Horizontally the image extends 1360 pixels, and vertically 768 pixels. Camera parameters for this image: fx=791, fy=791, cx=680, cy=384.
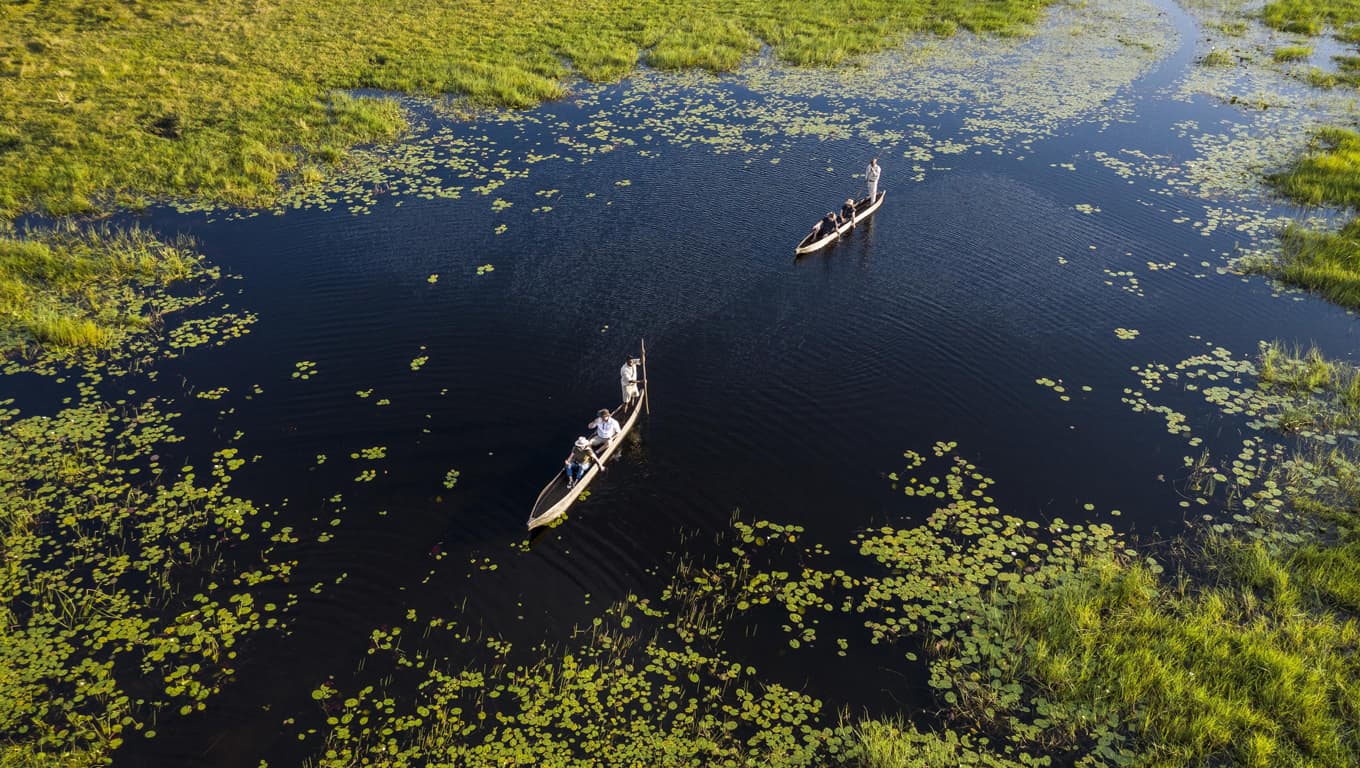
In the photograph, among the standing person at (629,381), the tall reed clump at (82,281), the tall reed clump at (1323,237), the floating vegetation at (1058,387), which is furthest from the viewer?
the tall reed clump at (1323,237)

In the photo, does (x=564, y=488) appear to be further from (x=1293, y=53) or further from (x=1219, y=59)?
(x=1293, y=53)

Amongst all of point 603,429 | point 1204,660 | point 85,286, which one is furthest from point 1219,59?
point 85,286

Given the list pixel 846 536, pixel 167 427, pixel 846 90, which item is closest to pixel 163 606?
pixel 167 427

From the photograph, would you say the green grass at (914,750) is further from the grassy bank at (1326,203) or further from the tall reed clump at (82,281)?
the tall reed clump at (82,281)

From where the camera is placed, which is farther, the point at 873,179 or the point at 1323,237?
the point at 873,179

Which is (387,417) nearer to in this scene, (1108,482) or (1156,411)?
(1108,482)

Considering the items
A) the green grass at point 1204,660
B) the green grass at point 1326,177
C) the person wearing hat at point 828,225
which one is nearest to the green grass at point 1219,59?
the green grass at point 1326,177
